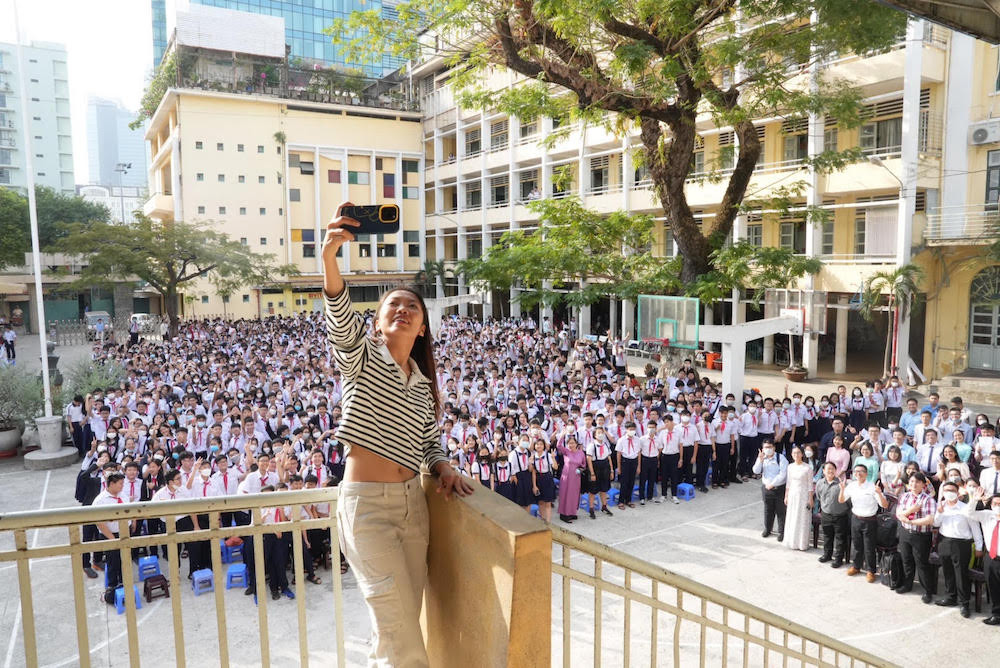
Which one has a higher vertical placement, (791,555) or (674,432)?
(674,432)

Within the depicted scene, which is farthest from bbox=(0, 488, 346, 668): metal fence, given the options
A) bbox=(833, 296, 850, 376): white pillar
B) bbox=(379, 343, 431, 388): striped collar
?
bbox=(833, 296, 850, 376): white pillar

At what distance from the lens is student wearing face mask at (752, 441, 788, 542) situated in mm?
9523

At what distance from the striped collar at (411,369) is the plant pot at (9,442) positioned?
1491cm

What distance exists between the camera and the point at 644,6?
10711 mm

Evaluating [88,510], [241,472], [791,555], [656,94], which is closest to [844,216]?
[656,94]

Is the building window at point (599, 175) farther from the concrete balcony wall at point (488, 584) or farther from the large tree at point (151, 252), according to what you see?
the concrete balcony wall at point (488, 584)

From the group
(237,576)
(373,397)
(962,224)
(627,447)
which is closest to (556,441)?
(627,447)

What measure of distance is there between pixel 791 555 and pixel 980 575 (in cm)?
206

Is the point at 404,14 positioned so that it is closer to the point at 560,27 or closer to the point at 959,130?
the point at 560,27

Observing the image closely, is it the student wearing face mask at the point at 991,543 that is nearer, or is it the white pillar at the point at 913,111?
the student wearing face mask at the point at 991,543

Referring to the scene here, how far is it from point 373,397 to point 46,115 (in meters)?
73.0

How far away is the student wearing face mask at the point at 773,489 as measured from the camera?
9.52 meters

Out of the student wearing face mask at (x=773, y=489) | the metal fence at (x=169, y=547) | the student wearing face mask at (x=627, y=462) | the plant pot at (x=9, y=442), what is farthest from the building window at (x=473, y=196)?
the metal fence at (x=169, y=547)

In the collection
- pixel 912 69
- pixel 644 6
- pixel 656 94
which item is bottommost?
pixel 656 94
